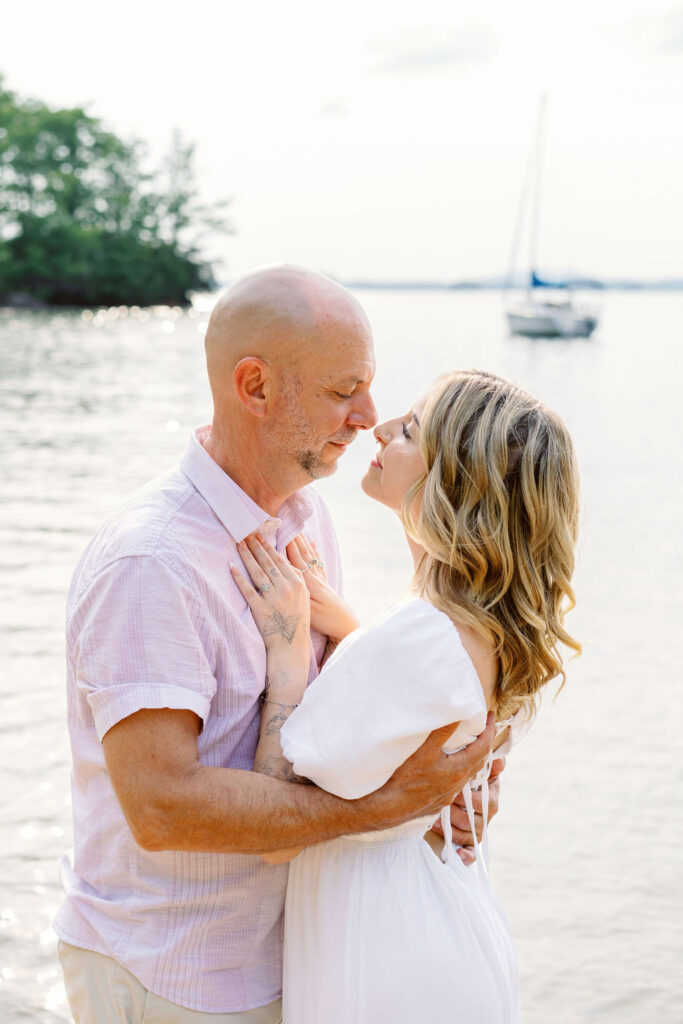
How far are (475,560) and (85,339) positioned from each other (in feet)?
151

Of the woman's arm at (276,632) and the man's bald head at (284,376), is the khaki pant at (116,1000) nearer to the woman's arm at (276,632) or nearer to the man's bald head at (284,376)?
the woman's arm at (276,632)

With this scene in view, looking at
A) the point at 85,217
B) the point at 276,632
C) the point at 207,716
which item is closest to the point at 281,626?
the point at 276,632

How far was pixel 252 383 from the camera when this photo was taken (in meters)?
2.55

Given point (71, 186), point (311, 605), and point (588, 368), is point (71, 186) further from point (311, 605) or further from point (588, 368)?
point (311, 605)

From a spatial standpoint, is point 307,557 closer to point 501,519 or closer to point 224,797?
point 501,519

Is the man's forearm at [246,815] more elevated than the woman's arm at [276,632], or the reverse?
the woman's arm at [276,632]

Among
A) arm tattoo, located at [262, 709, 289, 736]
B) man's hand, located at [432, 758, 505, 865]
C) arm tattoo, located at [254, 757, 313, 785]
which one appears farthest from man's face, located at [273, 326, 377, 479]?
man's hand, located at [432, 758, 505, 865]

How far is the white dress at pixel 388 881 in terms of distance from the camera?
2.23m

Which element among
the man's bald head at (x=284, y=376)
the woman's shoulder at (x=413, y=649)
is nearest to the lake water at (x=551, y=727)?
the man's bald head at (x=284, y=376)

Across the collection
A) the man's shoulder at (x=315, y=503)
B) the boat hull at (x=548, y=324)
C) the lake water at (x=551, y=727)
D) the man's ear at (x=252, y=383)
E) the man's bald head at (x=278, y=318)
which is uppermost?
the man's bald head at (x=278, y=318)

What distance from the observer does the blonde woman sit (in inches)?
88.5

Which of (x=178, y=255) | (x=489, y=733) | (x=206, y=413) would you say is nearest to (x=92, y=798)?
(x=489, y=733)

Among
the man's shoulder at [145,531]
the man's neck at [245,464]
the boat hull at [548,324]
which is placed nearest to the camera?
the man's shoulder at [145,531]

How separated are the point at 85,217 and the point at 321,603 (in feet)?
246
